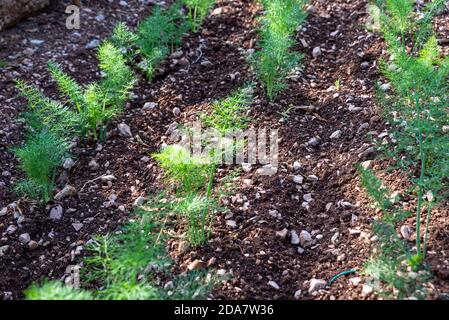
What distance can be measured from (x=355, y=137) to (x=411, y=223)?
0.75 metres

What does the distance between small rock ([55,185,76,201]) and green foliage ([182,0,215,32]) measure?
68.6 inches

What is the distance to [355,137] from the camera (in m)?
3.73

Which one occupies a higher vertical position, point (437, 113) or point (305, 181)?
point (437, 113)

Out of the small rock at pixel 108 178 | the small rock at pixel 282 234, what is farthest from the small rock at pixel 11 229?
the small rock at pixel 282 234

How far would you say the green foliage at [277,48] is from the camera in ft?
13.0

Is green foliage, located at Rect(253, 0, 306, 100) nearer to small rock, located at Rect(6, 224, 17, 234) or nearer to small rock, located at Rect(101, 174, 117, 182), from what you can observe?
small rock, located at Rect(101, 174, 117, 182)

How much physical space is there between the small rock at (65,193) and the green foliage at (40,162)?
0.04 meters

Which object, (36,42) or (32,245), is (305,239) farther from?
(36,42)

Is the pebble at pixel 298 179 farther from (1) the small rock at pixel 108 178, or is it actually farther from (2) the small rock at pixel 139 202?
(1) the small rock at pixel 108 178

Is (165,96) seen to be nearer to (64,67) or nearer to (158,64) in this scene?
(158,64)

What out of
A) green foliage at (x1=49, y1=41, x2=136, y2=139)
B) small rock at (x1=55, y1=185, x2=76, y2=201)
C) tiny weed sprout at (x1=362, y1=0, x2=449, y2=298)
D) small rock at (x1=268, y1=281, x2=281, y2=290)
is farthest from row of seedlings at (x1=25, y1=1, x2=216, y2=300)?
tiny weed sprout at (x1=362, y1=0, x2=449, y2=298)

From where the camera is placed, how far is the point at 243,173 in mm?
3600
